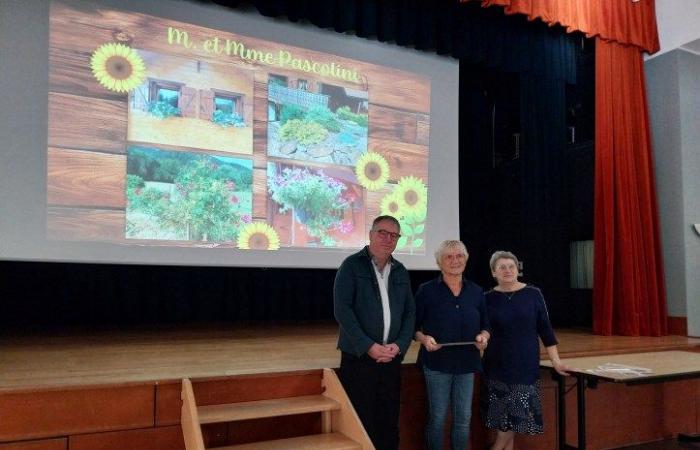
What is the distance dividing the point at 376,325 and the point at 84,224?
2.04 m

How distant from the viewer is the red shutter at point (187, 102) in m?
3.75

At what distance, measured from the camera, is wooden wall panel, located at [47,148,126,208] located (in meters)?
3.35

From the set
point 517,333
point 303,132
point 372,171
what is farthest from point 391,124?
point 517,333

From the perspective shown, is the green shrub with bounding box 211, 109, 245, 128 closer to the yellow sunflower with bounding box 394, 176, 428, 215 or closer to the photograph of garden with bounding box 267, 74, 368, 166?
the photograph of garden with bounding box 267, 74, 368, 166

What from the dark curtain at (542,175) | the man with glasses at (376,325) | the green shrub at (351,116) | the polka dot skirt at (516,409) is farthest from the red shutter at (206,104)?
the dark curtain at (542,175)

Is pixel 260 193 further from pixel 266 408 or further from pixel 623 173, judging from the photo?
pixel 623 173

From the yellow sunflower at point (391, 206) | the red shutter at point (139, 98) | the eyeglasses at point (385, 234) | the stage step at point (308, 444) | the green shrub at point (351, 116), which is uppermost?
the green shrub at point (351, 116)

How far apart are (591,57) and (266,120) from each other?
12.7 ft

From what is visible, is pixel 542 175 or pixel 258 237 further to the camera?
pixel 542 175

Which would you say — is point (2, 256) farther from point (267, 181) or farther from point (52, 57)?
point (267, 181)

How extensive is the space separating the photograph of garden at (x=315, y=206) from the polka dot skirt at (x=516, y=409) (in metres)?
1.86

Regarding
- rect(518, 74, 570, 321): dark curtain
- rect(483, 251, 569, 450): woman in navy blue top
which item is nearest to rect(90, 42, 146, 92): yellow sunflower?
rect(483, 251, 569, 450): woman in navy blue top

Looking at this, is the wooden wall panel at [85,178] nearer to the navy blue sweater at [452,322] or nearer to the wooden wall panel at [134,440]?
the wooden wall panel at [134,440]

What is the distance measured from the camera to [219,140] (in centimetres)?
387
